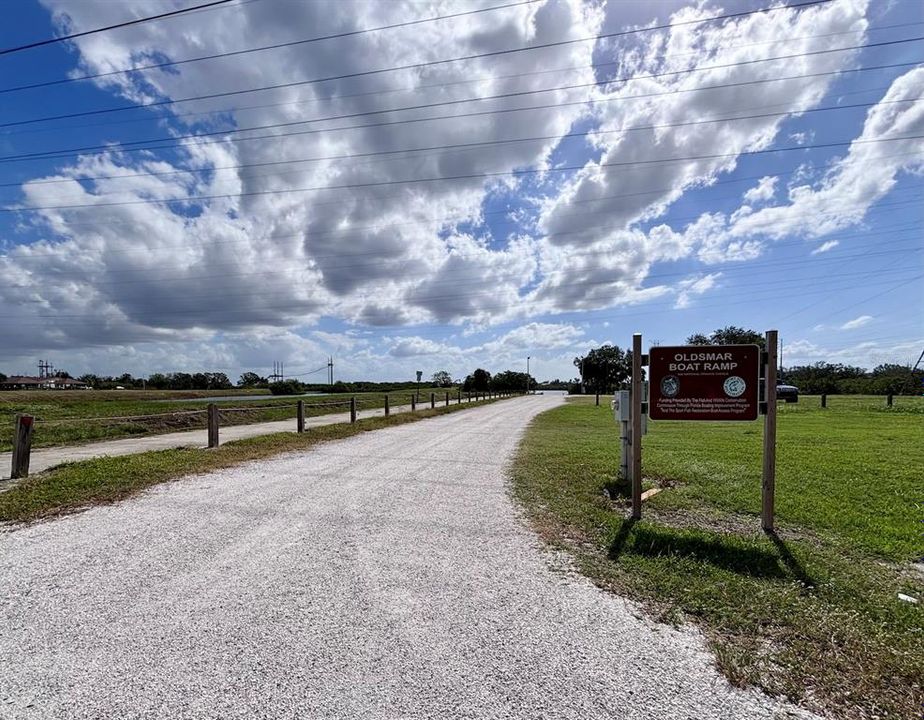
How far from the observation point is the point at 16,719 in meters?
2.19

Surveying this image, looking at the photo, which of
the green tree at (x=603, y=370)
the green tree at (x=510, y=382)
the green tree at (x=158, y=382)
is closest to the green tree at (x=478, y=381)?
the green tree at (x=510, y=382)

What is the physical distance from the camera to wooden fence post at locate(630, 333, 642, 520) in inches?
214

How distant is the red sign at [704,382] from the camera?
534cm

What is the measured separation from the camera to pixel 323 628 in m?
2.97

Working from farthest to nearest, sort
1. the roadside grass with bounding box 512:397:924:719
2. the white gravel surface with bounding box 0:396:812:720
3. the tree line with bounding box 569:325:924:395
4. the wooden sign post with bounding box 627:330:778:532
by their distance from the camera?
1. the tree line with bounding box 569:325:924:395
2. the wooden sign post with bounding box 627:330:778:532
3. the roadside grass with bounding box 512:397:924:719
4. the white gravel surface with bounding box 0:396:812:720

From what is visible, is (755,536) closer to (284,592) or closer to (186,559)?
(284,592)

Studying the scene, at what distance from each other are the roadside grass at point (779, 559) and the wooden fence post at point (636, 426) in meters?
0.24

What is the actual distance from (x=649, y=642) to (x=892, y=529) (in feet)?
12.8

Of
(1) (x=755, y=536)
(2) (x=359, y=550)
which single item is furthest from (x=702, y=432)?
(2) (x=359, y=550)

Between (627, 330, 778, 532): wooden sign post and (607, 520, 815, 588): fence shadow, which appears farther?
(627, 330, 778, 532): wooden sign post

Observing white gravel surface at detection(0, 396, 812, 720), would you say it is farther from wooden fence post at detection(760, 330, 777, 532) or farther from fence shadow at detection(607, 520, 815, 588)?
wooden fence post at detection(760, 330, 777, 532)

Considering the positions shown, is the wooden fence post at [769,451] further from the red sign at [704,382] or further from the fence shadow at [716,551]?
the fence shadow at [716,551]

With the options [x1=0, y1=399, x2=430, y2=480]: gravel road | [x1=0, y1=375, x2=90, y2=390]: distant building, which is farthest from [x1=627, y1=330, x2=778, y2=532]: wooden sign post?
[x1=0, y1=375, x2=90, y2=390]: distant building

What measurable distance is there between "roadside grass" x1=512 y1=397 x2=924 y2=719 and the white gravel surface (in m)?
0.34
